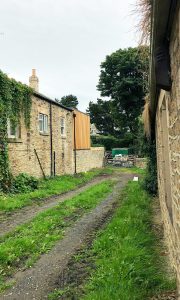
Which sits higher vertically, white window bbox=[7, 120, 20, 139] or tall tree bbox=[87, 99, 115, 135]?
tall tree bbox=[87, 99, 115, 135]

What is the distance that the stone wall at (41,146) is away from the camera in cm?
1770

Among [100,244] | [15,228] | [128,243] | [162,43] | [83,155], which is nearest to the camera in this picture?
[162,43]

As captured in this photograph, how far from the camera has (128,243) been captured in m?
7.00

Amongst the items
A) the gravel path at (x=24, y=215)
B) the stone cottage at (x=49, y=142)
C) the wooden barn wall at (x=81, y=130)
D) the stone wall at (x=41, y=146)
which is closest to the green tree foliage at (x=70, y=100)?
the wooden barn wall at (x=81, y=130)

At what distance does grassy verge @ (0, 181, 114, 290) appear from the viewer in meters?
6.86

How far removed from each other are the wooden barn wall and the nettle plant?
40.8 ft

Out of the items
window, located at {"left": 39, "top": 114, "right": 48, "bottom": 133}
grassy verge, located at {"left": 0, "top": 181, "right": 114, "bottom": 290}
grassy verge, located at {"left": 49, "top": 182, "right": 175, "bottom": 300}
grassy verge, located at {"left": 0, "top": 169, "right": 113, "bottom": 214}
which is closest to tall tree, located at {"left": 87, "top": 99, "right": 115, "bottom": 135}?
window, located at {"left": 39, "top": 114, "right": 48, "bottom": 133}

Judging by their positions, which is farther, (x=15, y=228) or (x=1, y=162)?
(x=1, y=162)

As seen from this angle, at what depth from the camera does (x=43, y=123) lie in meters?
21.6

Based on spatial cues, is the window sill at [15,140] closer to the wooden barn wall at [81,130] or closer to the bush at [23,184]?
the bush at [23,184]

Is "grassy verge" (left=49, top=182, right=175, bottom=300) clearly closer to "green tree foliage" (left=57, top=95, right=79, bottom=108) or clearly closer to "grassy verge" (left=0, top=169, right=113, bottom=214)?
"grassy verge" (left=0, top=169, right=113, bottom=214)

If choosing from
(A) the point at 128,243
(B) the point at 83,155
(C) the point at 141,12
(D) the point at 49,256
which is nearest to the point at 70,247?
(D) the point at 49,256

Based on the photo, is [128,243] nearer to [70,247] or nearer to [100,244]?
[100,244]

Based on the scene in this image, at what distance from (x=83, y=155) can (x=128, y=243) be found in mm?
24425
